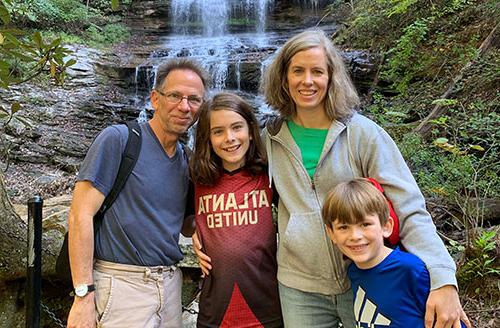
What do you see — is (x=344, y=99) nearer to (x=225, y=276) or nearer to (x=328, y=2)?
(x=225, y=276)

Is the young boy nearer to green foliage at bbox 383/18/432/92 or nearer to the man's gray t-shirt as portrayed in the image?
the man's gray t-shirt

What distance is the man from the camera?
6.16ft

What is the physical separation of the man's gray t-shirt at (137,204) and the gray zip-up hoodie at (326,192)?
1.74 feet

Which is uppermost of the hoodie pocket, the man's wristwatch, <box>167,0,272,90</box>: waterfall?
<box>167,0,272,90</box>: waterfall

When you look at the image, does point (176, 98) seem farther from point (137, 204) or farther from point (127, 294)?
point (127, 294)

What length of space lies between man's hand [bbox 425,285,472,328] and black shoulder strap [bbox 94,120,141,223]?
1348 mm

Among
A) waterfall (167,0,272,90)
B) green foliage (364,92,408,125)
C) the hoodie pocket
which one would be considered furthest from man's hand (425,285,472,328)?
waterfall (167,0,272,90)

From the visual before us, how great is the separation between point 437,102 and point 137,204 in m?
5.14

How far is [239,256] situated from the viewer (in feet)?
6.33

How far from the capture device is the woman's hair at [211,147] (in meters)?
2.04

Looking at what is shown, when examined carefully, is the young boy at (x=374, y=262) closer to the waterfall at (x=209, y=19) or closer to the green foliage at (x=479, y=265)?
the green foliage at (x=479, y=265)

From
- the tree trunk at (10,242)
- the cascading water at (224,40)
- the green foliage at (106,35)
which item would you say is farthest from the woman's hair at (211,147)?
the green foliage at (106,35)

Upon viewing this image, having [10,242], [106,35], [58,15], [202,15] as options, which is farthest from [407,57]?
[202,15]

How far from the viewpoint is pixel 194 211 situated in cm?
220
